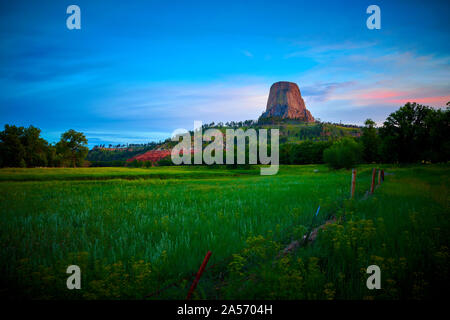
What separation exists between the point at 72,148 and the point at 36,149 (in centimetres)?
828

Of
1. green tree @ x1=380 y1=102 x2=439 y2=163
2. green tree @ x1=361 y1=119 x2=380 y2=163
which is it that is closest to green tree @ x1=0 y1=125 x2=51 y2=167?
green tree @ x1=380 y1=102 x2=439 y2=163

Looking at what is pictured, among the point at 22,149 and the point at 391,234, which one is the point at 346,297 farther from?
the point at 22,149

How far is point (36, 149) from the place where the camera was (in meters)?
57.2

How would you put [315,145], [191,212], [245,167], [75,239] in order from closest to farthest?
[75,239]
[191,212]
[245,167]
[315,145]

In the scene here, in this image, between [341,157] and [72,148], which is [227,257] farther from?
A: [72,148]

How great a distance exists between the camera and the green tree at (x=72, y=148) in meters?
59.9

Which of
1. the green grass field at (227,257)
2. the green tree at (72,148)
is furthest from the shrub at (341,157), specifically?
the green tree at (72,148)

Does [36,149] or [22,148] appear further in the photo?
[36,149]

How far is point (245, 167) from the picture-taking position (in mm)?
74000

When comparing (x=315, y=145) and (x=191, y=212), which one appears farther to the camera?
(x=315, y=145)

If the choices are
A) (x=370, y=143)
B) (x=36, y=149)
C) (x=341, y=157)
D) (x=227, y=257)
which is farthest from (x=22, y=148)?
(x=370, y=143)

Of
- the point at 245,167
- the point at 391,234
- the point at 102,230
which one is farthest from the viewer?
the point at 245,167

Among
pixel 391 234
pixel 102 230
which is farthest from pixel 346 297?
pixel 102 230
